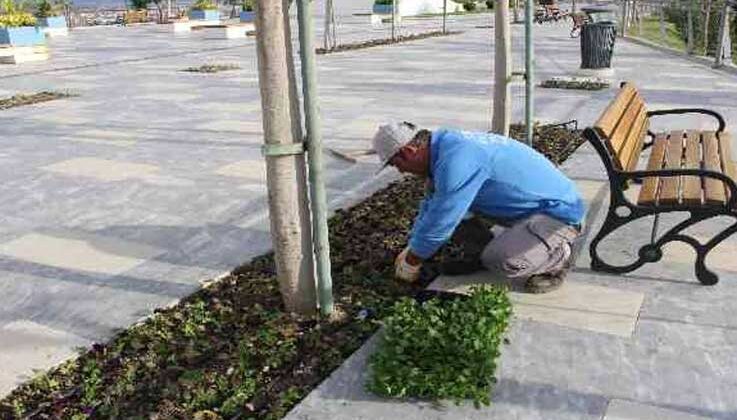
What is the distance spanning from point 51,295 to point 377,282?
1.83 meters

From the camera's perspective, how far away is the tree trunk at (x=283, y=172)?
326 centimetres

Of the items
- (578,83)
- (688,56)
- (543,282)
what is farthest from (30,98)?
(688,56)

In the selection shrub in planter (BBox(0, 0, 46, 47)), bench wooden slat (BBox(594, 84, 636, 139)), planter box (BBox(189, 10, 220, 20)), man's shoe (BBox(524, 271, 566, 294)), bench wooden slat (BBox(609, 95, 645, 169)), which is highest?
planter box (BBox(189, 10, 220, 20))

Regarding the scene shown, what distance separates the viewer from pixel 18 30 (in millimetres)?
19359

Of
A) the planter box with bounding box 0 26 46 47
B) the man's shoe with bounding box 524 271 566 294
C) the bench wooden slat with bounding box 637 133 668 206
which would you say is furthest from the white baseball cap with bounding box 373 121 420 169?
the planter box with bounding box 0 26 46 47

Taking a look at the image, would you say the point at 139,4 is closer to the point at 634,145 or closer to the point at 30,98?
the point at 30,98

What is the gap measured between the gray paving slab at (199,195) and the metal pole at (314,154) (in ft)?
2.34

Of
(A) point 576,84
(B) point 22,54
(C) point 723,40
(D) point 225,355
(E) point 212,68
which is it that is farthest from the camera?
(B) point 22,54

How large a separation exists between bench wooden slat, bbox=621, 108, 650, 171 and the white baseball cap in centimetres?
136

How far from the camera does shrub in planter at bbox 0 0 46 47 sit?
755 inches

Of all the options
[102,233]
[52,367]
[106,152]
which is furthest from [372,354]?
[106,152]

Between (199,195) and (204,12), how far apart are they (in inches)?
1149

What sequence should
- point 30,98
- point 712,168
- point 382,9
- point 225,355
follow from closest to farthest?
point 225,355, point 712,168, point 30,98, point 382,9

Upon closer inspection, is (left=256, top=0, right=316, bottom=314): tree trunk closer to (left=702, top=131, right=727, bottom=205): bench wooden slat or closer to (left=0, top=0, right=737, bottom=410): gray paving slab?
(left=0, top=0, right=737, bottom=410): gray paving slab
